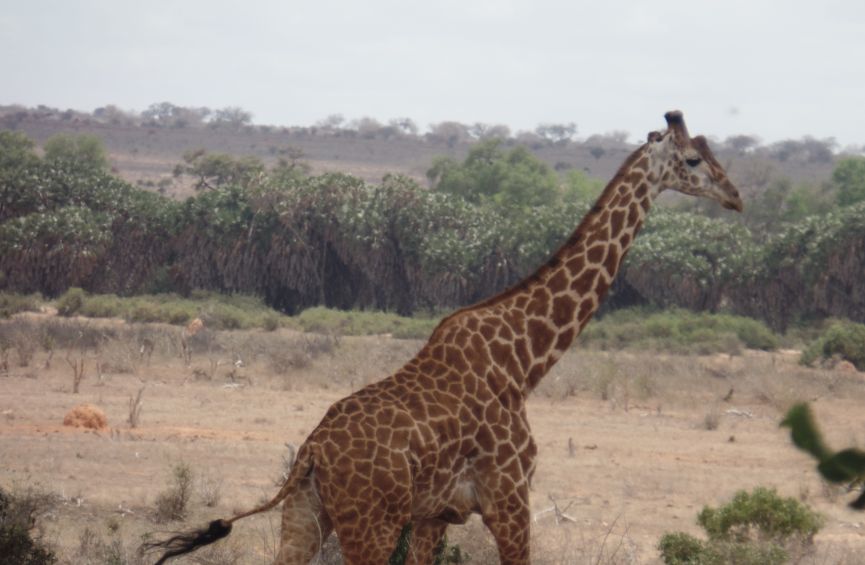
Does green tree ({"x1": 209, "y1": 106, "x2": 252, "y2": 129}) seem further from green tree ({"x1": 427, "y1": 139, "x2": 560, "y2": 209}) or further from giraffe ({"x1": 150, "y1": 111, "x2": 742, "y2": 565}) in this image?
giraffe ({"x1": 150, "y1": 111, "x2": 742, "y2": 565})

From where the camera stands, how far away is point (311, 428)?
57.8 feet

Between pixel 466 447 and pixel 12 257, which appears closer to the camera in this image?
pixel 466 447

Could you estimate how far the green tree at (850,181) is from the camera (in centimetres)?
4600

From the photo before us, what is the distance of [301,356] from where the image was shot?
2488 cm

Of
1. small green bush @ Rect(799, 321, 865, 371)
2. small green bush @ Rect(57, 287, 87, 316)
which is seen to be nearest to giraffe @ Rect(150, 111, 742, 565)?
small green bush @ Rect(799, 321, 865, 371)

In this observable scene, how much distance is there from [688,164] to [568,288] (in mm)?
992

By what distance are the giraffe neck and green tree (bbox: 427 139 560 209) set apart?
126 feet

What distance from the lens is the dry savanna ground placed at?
10859 mm

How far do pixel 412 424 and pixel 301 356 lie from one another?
747 inches

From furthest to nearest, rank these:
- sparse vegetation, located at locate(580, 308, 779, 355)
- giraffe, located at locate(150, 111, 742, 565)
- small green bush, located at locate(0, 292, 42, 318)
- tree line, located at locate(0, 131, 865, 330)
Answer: tree line, located at locate(0, 131, 865, 330), small green bush, located at locate(0, 292, 42, 318), sparse vegetation, located at locate(580, 308, 779, 355), giraffe, located at locate(150, 111, 742, 565)

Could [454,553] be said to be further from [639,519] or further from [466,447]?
[639,519]

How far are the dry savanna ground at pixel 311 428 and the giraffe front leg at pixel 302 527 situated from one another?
191 cm

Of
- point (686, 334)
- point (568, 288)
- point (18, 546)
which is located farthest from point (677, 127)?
point (686, 334)

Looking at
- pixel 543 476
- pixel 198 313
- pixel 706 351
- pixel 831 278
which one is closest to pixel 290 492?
pixel 543 476
